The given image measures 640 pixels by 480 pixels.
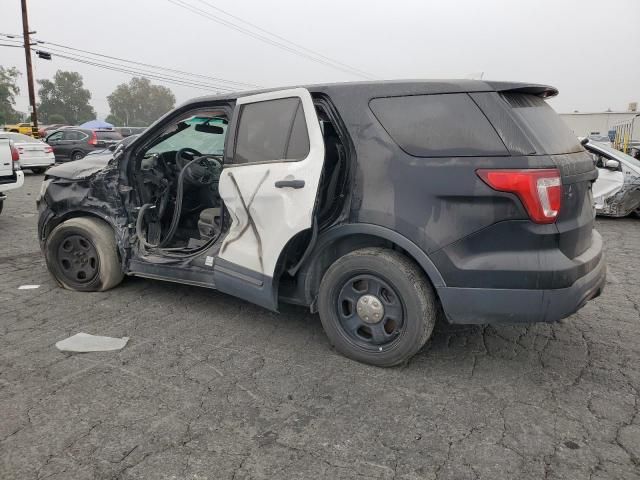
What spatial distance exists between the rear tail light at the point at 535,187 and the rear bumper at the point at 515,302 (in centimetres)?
41

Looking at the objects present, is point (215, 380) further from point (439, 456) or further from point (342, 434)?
point (439, 456)

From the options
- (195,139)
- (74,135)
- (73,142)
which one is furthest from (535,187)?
(74,135)

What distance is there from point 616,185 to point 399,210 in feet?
24.6

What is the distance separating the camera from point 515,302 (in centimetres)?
285

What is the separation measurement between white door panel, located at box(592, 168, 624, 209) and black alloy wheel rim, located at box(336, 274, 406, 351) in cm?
722

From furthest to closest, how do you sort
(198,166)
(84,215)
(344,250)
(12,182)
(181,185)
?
(12,182), (198,166), (84,215), (181,185), (344,250)

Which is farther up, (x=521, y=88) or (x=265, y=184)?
(x=521, y=88)

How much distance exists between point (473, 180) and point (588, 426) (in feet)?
4.64

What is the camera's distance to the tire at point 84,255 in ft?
14.9

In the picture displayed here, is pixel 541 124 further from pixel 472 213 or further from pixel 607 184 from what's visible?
pixel 607 184

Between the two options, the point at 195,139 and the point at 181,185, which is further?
the point at 195,139

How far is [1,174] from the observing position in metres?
7.91

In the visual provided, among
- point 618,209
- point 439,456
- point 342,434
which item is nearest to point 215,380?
point 342,434

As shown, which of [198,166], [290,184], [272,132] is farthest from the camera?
[198,166]
